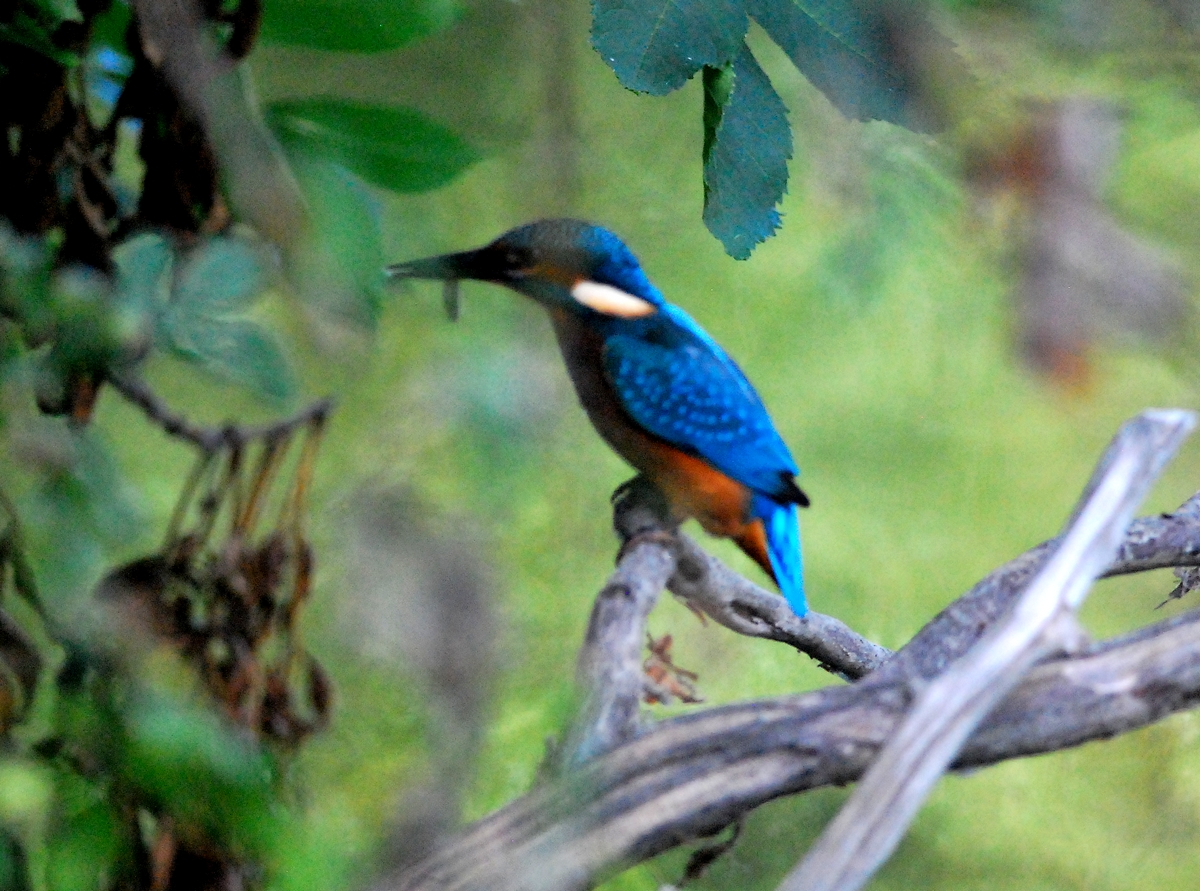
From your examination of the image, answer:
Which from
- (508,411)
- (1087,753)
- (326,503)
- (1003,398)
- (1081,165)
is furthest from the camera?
(1003,398)

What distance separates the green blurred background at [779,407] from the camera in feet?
1.50

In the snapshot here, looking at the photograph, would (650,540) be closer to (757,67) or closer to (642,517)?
(642,517)

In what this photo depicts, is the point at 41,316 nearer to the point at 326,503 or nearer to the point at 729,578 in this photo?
the point at 326,503

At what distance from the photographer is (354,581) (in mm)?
429

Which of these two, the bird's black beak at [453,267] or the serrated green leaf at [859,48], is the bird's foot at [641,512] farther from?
the serrated green leaf at [859,48]

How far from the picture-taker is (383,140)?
0.63 metres

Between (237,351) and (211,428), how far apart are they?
0.11 m

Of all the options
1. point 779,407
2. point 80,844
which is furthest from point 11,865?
point 779,407

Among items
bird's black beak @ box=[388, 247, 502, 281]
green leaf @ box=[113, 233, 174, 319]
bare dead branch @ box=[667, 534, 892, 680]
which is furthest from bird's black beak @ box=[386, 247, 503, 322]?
bare dead branch @ box=[667, 534, 892, 680]

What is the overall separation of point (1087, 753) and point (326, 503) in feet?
4.49

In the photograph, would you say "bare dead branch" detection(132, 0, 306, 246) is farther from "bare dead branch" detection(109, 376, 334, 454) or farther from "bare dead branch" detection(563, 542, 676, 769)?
"bare dead branch" detection(563, 542, 676, 769)

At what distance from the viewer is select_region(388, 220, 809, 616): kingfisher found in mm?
765

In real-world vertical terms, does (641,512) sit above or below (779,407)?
below

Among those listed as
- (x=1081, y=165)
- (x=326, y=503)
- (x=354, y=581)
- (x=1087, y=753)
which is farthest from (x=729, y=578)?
(x=1087, y=753)
